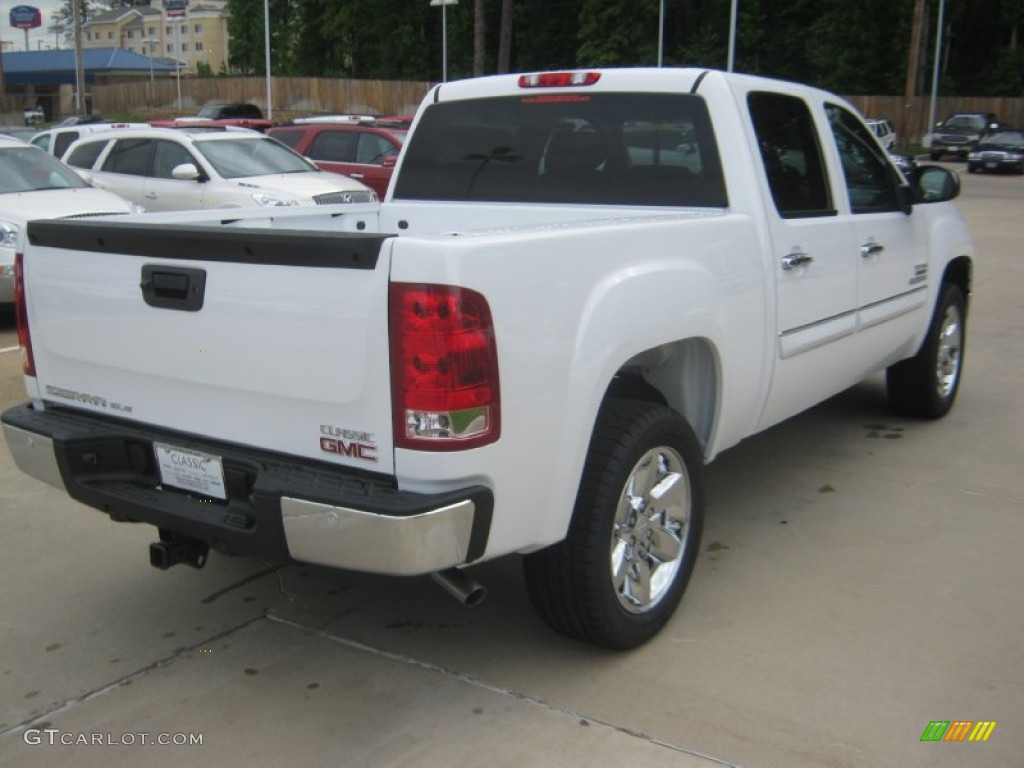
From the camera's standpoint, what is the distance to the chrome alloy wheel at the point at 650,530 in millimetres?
3420

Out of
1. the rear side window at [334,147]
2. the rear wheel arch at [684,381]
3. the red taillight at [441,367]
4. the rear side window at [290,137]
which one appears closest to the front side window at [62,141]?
the rear side window at [290,137]

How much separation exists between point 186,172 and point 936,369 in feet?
29.2

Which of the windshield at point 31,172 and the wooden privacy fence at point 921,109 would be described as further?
the wooden privacy fence at point 921,109

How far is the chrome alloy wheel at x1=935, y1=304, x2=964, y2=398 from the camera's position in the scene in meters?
6.23

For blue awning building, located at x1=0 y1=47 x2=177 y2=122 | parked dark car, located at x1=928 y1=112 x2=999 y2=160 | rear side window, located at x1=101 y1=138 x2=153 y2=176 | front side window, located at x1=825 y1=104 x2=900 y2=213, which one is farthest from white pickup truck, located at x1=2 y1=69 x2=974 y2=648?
blue awning building, located at x1=0 y1=47 x2=177 y2=122

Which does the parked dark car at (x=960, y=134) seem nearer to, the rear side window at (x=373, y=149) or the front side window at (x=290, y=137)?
the rear side window at (x=373, y=149)

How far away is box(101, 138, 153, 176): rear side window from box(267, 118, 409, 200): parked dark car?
3351 mm

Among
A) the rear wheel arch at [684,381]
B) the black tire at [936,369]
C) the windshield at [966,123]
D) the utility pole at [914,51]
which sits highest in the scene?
the utility pole at [914,51]

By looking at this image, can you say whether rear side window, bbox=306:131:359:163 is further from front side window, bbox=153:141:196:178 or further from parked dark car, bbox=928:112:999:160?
parked dark car, bbox=928:112:999:160

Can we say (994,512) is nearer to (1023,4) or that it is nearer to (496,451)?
(496,451)

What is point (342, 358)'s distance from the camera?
2.80 metres

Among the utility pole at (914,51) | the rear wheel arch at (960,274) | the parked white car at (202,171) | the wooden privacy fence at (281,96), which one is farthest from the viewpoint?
the wooden privacy fence at (281,96)

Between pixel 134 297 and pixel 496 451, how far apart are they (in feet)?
4.15

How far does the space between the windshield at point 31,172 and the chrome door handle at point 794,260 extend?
8.11 m
